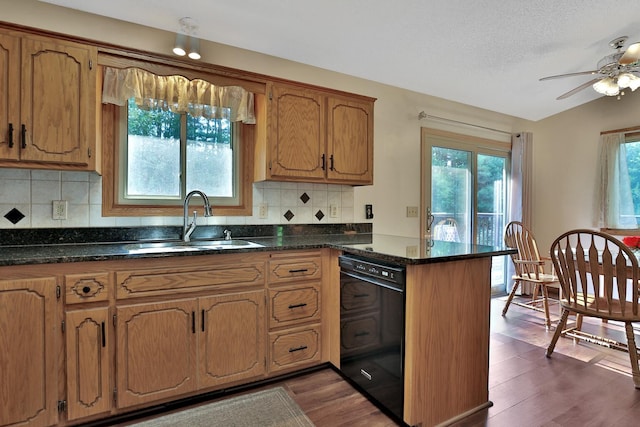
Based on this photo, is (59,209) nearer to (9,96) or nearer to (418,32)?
(9,96)

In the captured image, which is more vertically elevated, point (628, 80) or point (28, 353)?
point (628, 80)

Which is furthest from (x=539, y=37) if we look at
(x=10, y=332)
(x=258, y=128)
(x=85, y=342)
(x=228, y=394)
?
(x=10, y=332)

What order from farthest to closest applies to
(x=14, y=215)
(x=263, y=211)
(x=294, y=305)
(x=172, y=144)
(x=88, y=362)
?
(x=263, y=211), (x=172, y=144), (x=294, y=305), (x=14, y=215), (x=88, y=362)

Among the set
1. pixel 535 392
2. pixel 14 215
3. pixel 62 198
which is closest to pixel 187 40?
pixel 62 198

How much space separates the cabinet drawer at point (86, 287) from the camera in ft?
5.37

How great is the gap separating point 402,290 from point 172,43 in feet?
7.50

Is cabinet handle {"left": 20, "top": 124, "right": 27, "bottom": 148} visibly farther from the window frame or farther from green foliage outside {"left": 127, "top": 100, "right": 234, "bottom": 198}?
green foliage outside {"left": 127, "top": 100, "right": 234, "bottom": 198}

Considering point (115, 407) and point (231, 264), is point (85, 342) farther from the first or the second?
point (231, 264)

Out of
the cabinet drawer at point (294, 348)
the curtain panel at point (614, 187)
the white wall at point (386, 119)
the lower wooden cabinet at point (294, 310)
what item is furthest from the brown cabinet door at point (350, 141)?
the curtain panel at point (614, 187)

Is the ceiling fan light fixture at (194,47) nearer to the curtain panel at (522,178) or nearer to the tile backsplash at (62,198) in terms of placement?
the tile backsplash at (62,198)

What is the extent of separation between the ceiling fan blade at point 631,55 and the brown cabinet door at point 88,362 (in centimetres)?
390

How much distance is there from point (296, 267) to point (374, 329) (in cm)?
63

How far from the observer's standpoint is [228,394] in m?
2.04

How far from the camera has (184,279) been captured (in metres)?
1.89
